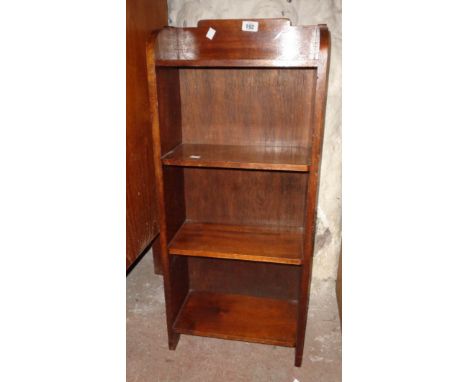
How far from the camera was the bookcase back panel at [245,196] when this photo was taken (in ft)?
5.79

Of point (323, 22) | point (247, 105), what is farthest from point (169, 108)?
point (323, 22)

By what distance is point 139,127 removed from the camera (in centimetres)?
156

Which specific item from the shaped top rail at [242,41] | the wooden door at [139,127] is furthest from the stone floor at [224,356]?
the shaped top rail at [242,41]

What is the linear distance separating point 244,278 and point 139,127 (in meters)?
1.00

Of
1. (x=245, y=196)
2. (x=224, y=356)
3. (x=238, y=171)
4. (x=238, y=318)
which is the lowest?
(x=224, y=356)

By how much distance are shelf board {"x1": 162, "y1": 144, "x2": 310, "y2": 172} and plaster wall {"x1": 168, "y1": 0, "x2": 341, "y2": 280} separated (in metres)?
0.27

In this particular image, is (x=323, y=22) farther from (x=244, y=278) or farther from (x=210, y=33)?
(x=244, y=278)

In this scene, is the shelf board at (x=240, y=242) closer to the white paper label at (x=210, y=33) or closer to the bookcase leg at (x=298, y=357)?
the bookcase leg at (x=298, y=357)

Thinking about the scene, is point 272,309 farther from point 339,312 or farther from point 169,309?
point 169,309

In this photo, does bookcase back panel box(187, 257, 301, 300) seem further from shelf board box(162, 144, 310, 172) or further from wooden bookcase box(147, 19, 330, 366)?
shelf board box(162, 144, 310, 172)

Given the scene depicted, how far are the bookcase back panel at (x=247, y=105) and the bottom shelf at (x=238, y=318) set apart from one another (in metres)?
0.87

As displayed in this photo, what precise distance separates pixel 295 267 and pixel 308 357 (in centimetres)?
43

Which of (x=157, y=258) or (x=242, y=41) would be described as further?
(x=157, y=258)

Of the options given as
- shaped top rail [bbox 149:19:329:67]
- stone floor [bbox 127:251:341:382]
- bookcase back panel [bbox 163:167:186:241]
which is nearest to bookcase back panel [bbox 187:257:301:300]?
stone floor [bbox 127:251:341:382]
